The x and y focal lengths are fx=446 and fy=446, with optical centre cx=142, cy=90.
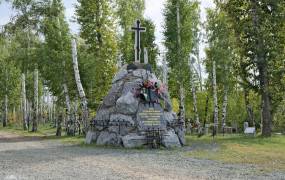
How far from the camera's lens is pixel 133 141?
20625mm

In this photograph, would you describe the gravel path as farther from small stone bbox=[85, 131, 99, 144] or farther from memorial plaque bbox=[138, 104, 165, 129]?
small stone bbox=[85, 131, 99, 144]

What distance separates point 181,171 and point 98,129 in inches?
423

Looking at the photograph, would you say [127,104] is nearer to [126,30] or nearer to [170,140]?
[170,140]

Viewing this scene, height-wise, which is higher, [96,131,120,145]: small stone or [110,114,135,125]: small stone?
[110,114,135,125]: small stone

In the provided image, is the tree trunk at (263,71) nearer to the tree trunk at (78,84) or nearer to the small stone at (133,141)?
the small stone at (133,141)

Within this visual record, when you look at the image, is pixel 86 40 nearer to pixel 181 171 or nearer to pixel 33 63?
pixel 33 63

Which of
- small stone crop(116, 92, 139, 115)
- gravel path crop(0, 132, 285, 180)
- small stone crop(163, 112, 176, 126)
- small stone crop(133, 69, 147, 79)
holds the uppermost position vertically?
small stone crop(133, 69, 147, 79)

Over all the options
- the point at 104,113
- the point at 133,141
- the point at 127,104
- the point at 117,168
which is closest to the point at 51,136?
the point at 104,113

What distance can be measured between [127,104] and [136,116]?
28.6 inches

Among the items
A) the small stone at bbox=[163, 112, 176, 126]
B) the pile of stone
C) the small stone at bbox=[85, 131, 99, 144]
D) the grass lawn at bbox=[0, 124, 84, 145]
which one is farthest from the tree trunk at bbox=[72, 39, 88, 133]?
the small stone at bbox=[163, 112, 176, 126]

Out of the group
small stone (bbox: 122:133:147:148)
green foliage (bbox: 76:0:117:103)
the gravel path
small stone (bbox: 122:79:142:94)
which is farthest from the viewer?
green foliage (bbox: 76:0:117:103)

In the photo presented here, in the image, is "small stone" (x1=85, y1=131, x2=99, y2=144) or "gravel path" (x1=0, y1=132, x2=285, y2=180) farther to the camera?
"small stone" (x1=85, y1=131, x2=99, y2=144)

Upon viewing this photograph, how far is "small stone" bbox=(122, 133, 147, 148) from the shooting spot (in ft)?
67.3

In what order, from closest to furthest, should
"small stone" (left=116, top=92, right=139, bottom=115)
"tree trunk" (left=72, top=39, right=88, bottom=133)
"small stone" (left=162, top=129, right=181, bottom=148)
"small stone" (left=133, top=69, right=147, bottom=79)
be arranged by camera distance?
1. "small stone" (left=162, top=129, right=181, bottom=148)
2. "small stone" (left=116, top=92, right=139, bottom=115)
3. "small stone" (left=133, top=69, right=147, bottom=79)
4. "tree trunk" (left=72, top=39, right=88, bottom=133)
